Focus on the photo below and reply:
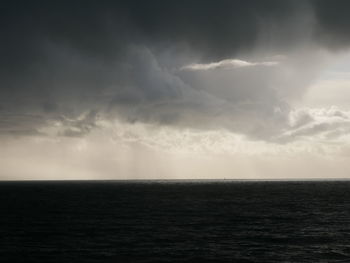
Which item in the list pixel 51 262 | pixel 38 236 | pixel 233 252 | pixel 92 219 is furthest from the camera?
pixel 92 219

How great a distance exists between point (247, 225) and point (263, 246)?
722 inches

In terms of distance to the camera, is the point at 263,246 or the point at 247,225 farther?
the point at 247,225

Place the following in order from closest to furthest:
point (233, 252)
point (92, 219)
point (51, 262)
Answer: point (51, 262)
point (233, 252)
point (92, 219)

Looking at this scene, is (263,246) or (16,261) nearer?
(16,261)

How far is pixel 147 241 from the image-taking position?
172ft

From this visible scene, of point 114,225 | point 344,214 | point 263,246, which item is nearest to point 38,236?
point 114,225

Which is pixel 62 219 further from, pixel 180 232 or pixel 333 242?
pixel 333 242

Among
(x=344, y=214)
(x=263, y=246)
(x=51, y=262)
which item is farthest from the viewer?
(x=344, y=214)

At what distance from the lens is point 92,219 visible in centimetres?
7544

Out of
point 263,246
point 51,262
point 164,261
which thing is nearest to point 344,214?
point 263,246

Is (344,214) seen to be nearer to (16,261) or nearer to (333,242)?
(333,242)

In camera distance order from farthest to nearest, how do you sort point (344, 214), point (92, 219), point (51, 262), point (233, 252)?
point (344, 214)
point (92, 219)
point (233, 252)
point (51, 262)

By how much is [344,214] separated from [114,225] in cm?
4612

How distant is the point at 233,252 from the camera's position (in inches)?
1839
